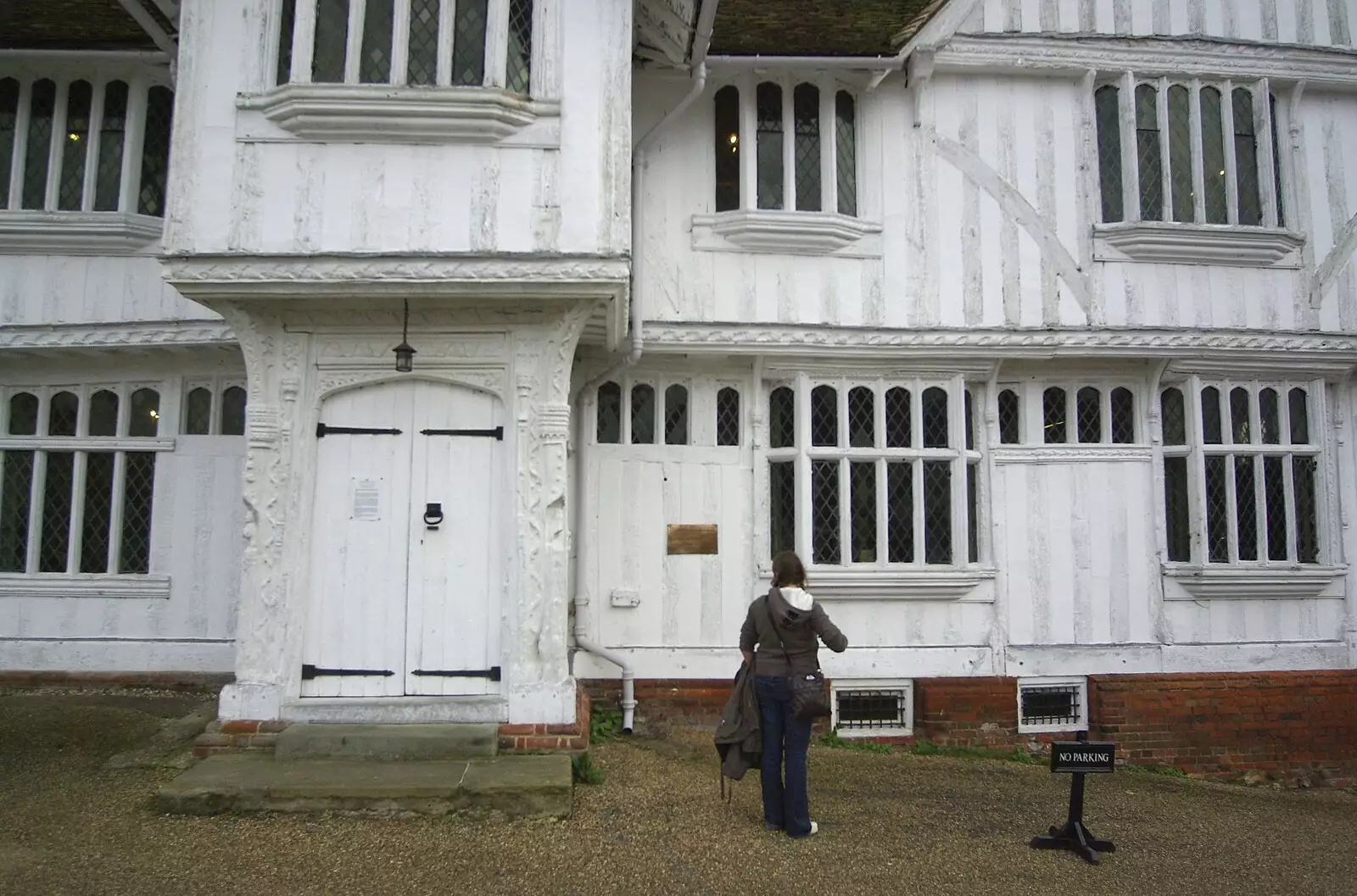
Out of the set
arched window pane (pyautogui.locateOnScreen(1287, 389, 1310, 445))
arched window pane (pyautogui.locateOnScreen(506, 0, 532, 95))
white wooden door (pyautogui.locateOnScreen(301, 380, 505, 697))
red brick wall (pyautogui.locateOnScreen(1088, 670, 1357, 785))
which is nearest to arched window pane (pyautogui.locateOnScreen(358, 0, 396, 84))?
arched window pane (pyautogui.locateOnScreen(506, 0, 532, 95))

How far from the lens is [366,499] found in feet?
23.6

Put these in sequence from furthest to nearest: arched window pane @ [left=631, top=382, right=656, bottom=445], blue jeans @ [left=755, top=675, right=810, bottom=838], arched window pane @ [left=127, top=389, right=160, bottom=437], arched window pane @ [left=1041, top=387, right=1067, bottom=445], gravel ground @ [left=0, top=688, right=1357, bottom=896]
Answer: arched window pane @ [left=1041, top=387, right=1067, bottom=445]
arched window pane @ [left=127, top=389, right=160, bottom=437]
arched window pane @ [left=631, top=382, right=656, bottom=445]
blue jeans @ [left=755, top=675, right=810, bottom=838]
gravel ground @ [left=0, top=688, right=1357, bottom=896]

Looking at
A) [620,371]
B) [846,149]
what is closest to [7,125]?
[620,371]

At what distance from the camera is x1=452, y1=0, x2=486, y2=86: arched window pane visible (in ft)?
23.2

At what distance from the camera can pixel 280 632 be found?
7.00 m

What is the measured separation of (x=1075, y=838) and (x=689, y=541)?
400 cm

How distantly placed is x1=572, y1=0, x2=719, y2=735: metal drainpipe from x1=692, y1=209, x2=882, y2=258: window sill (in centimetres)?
68

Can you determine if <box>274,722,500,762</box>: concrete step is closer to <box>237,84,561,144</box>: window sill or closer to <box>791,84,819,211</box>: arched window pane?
<box>237,84,561,144</box>: window sill

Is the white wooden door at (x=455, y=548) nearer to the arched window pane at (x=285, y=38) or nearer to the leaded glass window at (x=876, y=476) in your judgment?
the arched window pane at (x=285, y=38)

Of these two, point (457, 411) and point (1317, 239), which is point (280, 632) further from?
point (1317, 239)

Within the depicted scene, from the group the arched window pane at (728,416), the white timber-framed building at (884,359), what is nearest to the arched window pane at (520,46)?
the white timber-framed building at (884,359)

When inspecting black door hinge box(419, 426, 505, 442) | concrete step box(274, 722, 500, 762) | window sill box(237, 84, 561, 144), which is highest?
window sill box(237, 84, 561, 144)

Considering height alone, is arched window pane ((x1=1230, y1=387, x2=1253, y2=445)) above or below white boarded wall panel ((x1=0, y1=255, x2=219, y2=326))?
below

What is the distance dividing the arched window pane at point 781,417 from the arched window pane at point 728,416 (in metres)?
0.32
